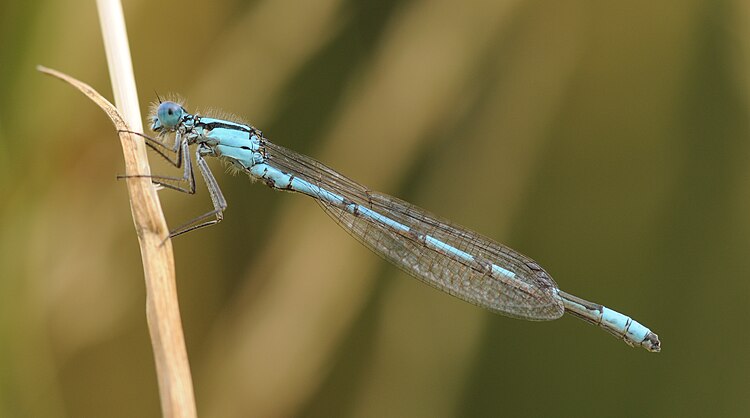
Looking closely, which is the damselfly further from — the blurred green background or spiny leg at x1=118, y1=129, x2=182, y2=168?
the blurred green background

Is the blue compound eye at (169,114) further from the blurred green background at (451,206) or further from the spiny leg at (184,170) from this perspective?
the blurred green background at (451,206)

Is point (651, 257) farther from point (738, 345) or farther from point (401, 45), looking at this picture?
point (401, 45)

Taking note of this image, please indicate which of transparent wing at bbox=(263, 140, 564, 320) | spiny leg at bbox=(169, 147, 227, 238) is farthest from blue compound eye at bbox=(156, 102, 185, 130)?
transparent wing at bbox=(263, 140, 564, 320)

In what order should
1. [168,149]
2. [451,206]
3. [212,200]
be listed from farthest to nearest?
[451,206], [212,200], [168,149]

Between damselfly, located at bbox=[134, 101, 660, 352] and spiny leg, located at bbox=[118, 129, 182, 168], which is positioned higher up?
damselfly, located at bbox=[134, 101, 660, 352]

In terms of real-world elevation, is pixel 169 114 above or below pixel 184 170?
above

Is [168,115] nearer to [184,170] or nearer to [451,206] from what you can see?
[184,170]

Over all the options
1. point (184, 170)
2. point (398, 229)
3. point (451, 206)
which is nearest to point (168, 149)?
point (184, 170)

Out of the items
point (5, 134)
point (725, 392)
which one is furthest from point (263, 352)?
point (725, 392)
